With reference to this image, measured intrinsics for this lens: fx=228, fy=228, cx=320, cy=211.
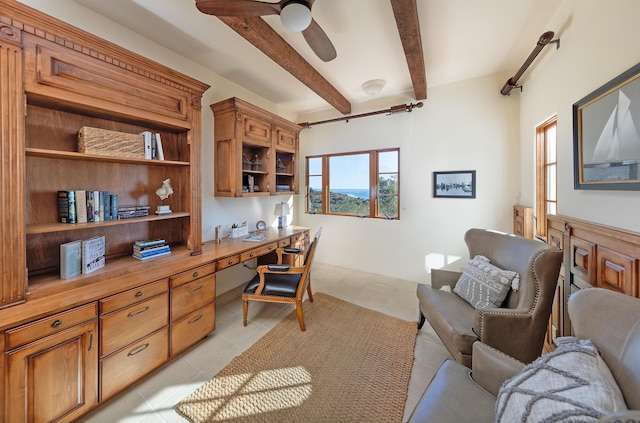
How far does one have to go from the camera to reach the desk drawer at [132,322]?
143 cm

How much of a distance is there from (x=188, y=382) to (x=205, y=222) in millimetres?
1647

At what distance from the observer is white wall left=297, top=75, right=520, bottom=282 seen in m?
2.89

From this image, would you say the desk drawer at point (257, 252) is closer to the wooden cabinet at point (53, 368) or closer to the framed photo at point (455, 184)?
the wooden cabinet at point (53, 368)

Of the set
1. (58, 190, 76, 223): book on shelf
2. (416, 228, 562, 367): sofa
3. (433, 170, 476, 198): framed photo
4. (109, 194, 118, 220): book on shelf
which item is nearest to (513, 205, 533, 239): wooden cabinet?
(433, 170, 476, 198): framed photo

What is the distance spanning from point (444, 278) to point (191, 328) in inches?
93.0

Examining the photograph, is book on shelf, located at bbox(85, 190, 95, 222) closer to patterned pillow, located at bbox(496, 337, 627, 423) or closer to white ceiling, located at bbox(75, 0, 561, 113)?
white ceiling, located at bbox(75, 0, 561, 113)

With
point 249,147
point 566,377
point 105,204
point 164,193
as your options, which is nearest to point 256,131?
point 249,147

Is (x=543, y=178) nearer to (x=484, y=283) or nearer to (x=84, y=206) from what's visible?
(x=484, y=283)

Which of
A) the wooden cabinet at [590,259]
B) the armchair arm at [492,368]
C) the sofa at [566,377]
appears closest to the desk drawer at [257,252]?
the sofa at [566,377]

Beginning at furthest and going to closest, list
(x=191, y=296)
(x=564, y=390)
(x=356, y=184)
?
(x=356, y=184) → (x=191, y=296) → (x=564, y=390)

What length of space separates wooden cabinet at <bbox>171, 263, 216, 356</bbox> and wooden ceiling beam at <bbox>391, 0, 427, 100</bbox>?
2.51 m

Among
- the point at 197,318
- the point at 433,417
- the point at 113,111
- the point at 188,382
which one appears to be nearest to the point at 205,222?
the point at 197,318

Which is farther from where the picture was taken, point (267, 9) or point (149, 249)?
point (149, 249)

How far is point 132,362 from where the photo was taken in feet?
5.09
